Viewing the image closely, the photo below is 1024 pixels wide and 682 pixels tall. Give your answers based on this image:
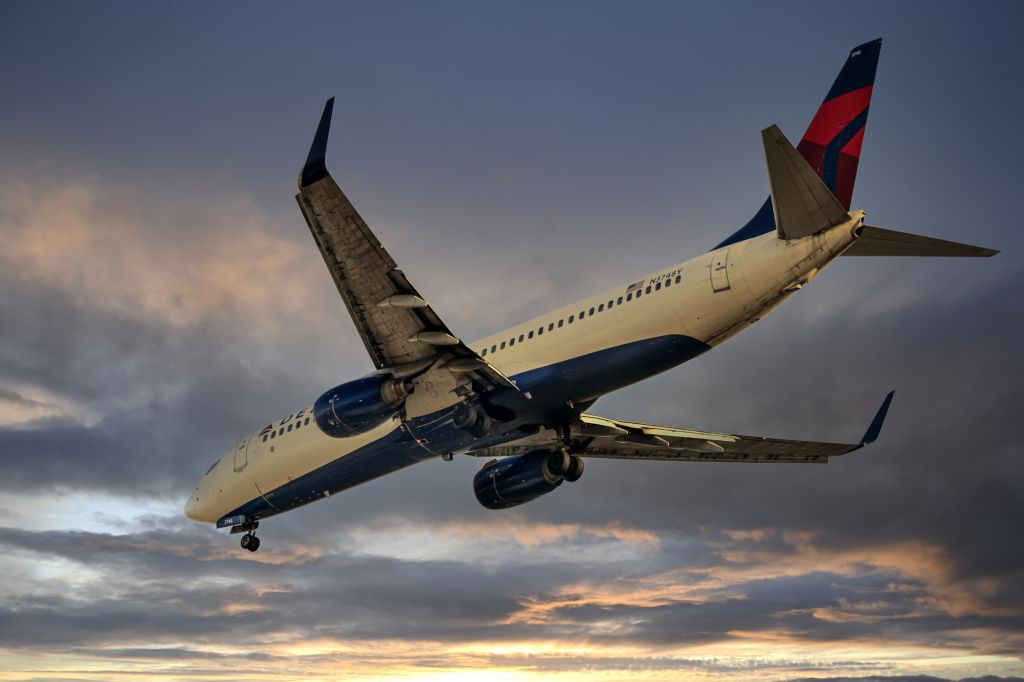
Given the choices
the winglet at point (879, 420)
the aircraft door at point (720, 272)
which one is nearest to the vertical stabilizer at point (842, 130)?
the aircraft door at point (720, 272)

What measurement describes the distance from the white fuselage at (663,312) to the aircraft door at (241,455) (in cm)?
345

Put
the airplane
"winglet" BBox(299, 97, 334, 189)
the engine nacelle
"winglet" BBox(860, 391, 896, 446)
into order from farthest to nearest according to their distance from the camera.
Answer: "winglet" BBox(860, 391, 896, 446)
the engine nacelle
the airplane
"winglet" BBox(299, 97, 334, 189)

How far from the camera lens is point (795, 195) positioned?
85.1 ft

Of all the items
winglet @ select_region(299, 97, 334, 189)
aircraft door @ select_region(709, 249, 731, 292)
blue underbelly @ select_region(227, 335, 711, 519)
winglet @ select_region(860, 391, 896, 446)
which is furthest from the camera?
winglet @ select_region(860, 391, 896, 446)

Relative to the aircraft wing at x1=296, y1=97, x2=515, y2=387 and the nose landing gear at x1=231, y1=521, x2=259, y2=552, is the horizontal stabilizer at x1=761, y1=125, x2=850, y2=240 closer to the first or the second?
the aircraft wing at x1=296, y1=97, x2=515, y2=387

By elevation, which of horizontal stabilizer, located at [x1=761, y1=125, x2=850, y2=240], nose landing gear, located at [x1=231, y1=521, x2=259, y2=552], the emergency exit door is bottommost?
nose landing gear, located at [x1=231, y1=521, x2=259, y2=552]

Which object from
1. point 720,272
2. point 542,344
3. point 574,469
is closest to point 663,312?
point 720,272

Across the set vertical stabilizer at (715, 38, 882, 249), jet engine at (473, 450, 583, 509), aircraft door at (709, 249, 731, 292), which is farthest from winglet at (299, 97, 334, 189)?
jet engine at (473, 450, 583, 509)

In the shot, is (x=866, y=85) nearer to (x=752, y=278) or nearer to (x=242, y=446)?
(x=752, y=278)

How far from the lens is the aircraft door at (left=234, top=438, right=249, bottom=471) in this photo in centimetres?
3794

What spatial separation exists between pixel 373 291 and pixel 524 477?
39.3 feet

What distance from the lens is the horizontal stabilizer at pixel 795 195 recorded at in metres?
24.5

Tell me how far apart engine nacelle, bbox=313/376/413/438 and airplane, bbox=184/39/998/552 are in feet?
0.15

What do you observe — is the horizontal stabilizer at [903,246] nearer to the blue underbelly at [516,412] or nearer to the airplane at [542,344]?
the airplane at [542,344]
